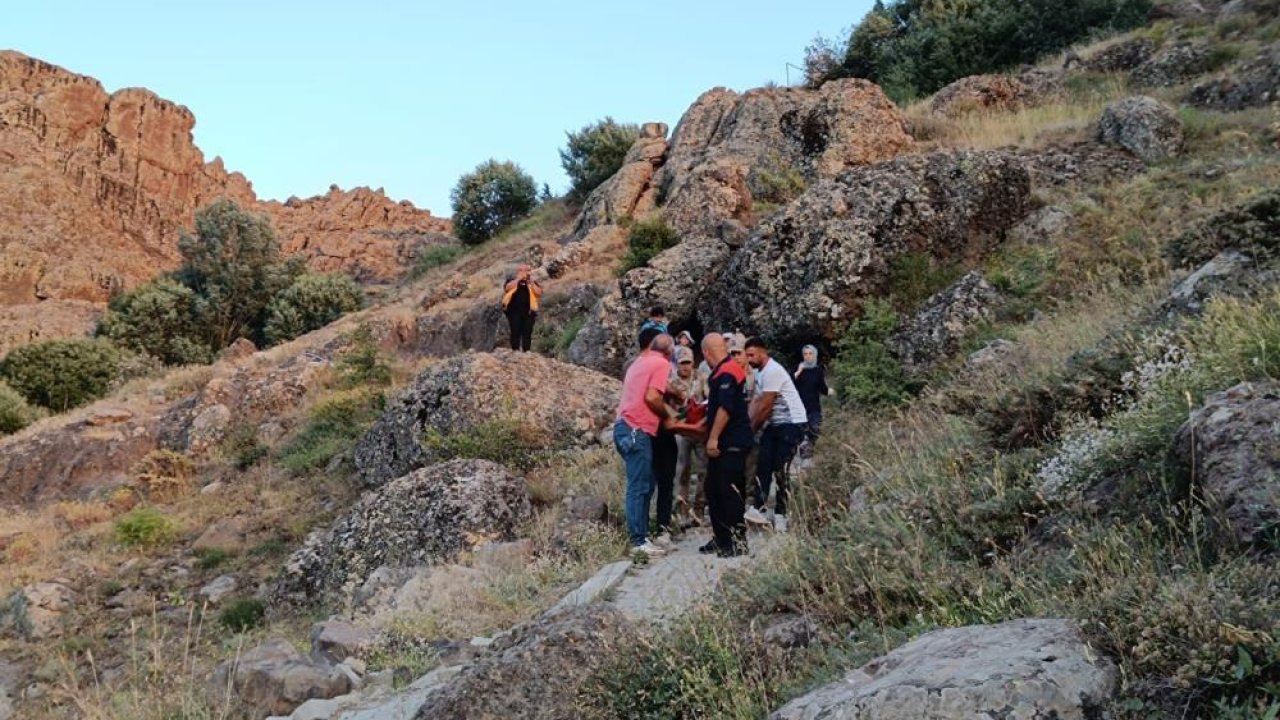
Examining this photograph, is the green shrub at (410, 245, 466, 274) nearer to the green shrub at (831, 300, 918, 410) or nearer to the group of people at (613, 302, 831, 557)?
the green shrub at (831, 300, 918, 410)

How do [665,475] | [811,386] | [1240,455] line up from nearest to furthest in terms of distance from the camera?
[1240,455] → [665,475] → [811,386]

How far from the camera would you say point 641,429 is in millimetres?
8086

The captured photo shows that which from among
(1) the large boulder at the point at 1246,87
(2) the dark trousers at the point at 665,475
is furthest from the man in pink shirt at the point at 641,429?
(1) the large boulder at the point at 1246,87

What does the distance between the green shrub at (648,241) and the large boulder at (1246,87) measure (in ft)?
34.1

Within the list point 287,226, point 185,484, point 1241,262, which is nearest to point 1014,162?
point 1241,262

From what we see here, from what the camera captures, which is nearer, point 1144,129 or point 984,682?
point 984,682

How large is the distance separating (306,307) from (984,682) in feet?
97.7

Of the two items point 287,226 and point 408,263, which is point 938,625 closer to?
point 408,263

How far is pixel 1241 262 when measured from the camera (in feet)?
24.5

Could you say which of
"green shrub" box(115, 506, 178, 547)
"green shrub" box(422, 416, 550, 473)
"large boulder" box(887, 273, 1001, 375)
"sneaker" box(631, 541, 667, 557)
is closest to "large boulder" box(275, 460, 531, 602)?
"green shrub" box(422, 416, 550, 473)

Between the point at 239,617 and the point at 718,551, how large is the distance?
17.5ft

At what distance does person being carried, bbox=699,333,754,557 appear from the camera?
724cm

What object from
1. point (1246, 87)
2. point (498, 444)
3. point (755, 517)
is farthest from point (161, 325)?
point (1246, 87)

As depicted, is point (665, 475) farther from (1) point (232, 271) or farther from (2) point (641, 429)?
(1) point (232, 271)
